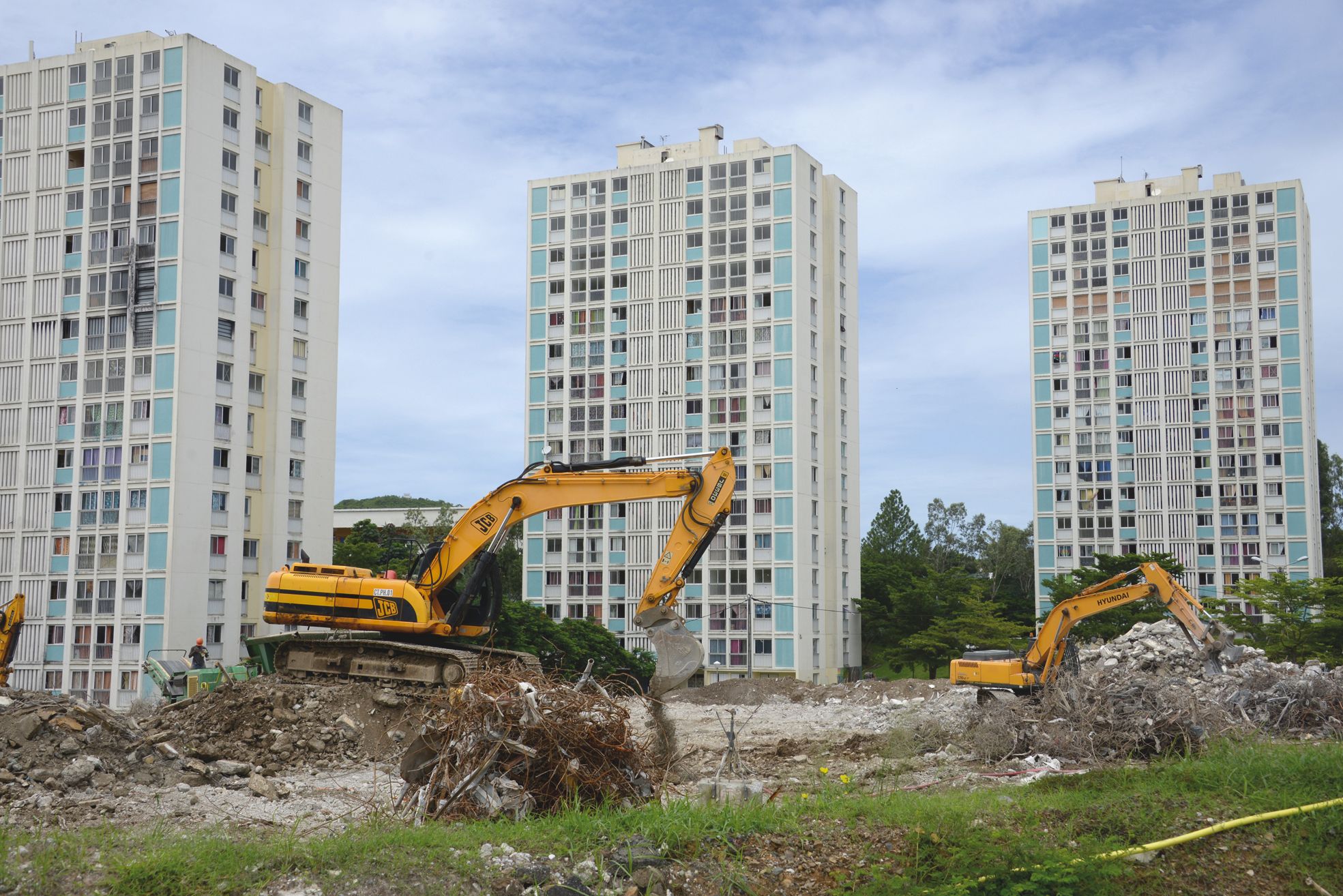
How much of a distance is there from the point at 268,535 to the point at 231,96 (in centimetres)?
1729

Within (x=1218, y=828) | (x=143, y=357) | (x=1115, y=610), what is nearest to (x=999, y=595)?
(x=1115, y=610)

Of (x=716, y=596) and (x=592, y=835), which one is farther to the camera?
(x=716, y=596)

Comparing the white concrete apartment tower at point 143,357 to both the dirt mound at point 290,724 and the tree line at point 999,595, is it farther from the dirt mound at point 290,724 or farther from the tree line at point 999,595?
the tree line at point 999,595

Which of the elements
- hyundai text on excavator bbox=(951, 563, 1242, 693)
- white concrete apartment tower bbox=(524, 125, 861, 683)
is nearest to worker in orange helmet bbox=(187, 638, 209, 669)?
hyundai text on excavator bbox=(951, 563, 1242, 693)

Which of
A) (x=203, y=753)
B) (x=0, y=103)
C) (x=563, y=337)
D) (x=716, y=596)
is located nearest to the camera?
(x=203, y=753)

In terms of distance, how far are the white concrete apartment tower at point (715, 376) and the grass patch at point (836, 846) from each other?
49.2 metres

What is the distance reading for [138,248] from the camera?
47.0 metres

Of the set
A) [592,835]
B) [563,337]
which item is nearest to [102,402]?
[563,337]

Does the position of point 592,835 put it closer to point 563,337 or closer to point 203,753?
point 203,753

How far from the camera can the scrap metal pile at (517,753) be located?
11.4m

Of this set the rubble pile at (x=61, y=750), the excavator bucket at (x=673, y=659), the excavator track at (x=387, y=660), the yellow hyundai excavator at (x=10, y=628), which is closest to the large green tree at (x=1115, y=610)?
the excavator track at (x=387, y=660)

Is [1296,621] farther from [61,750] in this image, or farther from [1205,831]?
[61,750]

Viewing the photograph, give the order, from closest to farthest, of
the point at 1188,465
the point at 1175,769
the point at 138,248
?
the point at 1175,769
the point at 138,248
the point at 1188,465

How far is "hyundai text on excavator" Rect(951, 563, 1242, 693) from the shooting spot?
891 inches
